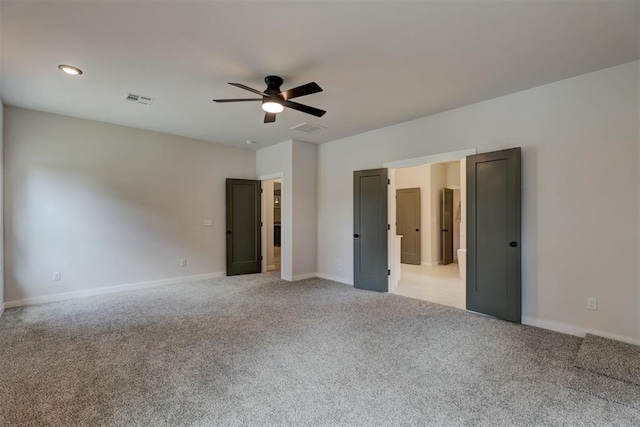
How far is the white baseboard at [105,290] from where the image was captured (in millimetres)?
4414

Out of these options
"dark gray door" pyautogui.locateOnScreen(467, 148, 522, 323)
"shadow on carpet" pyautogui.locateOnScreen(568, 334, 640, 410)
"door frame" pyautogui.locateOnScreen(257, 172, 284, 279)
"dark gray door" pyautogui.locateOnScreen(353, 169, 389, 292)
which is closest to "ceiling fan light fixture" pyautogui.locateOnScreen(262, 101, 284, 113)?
"dark gray door" pyautogui.locateOnScreen(353, 169, 389, 292)

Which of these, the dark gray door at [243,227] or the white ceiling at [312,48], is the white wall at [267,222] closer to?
the dark gray door at [243,227]

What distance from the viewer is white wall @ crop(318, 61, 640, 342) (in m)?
2.98

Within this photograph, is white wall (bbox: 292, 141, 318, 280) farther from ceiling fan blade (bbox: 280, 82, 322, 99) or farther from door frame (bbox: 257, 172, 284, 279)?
ceiling fan blade (bbox: 280, 82, 322, 99)

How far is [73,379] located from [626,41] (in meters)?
5.39

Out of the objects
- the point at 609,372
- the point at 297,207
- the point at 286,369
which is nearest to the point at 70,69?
the point at 286,369

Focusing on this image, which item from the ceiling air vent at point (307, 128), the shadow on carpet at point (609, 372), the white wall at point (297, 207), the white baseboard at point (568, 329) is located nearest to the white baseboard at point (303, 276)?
the white wall at point (297, 207)

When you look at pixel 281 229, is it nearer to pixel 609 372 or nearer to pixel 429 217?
pixel 429 217

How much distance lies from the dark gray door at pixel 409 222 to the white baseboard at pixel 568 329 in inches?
175

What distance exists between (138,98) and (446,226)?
7557 millimetres

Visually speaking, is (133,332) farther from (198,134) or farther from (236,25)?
(198,134)

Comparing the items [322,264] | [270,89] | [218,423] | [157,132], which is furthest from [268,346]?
[157,132]

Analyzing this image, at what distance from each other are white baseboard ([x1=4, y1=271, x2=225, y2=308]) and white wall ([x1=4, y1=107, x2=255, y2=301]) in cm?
7

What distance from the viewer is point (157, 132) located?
561cm
